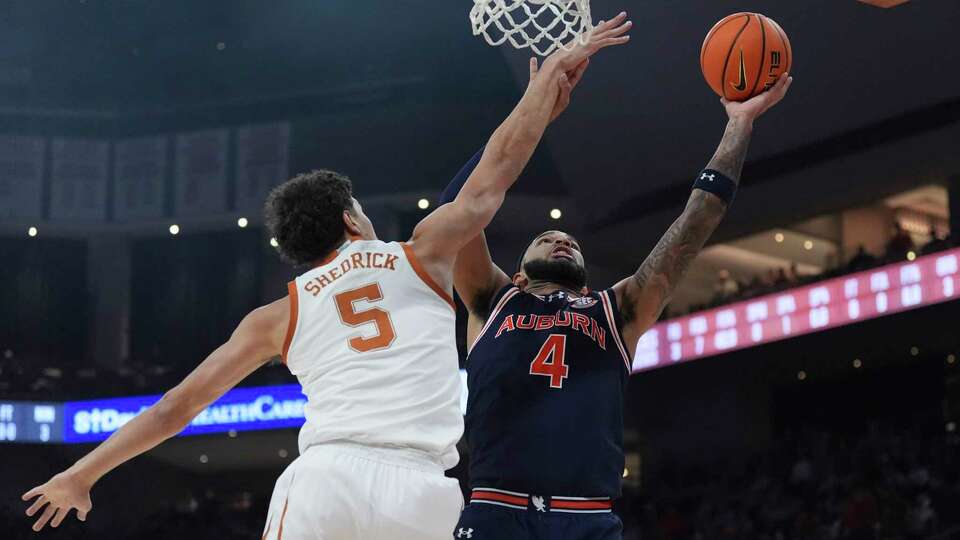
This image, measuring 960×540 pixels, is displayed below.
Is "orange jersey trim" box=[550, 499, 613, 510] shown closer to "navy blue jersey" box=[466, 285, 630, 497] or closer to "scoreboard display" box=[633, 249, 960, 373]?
"navy blue jersey" box=[466, 285, 630, 497]

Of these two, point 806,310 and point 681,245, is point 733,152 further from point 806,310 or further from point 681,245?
point 806,310

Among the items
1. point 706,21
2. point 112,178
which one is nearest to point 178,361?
point 112,178

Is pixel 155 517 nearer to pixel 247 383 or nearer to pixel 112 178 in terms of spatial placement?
pixel 247 383

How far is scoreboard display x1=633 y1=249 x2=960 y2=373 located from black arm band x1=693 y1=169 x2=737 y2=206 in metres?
10.7

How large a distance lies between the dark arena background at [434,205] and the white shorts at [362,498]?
1161 cm

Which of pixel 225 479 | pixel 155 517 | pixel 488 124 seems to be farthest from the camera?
pixel 225 479

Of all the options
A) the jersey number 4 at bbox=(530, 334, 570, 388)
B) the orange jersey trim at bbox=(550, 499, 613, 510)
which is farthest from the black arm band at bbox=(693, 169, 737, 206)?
the orange jersey trim at bbox=(550, 499, 613, 510)

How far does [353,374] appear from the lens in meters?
3.09

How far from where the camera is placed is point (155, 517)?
19312 millimetres

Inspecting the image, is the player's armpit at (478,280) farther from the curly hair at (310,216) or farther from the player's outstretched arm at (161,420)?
the player's outstretched arm at (161,420)

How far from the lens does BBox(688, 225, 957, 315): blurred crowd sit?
14984 mm

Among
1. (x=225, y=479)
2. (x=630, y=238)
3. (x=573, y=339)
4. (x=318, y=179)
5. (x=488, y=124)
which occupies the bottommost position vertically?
(x=573, y=339)

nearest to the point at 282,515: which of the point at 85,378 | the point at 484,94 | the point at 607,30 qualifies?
the point at 607,30

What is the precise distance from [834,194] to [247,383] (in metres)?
9.27
